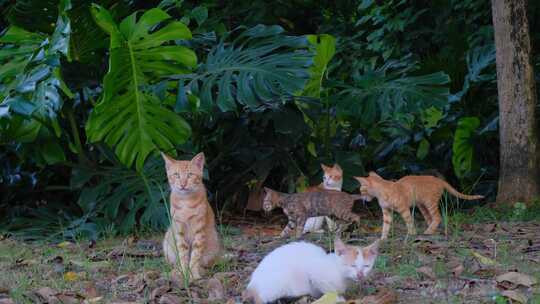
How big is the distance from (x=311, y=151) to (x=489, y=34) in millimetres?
2240

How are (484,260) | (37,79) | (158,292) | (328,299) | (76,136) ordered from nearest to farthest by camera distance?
1. (328,299)
2. (158,292)
3. (484,260)
4. (37,79)
5. (76,136)

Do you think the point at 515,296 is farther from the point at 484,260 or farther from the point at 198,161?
the point at 198,161

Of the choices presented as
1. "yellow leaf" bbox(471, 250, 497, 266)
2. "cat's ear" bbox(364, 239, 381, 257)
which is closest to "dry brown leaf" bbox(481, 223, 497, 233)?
"yellow leaf" bbox(471, 250, 497, 266)

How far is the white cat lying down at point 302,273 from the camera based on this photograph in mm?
3496

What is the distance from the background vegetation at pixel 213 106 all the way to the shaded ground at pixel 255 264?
828 millimetres

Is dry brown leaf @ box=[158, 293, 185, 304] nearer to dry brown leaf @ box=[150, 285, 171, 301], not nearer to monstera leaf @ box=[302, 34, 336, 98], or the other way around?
dry brown leaf @ box=[150, 285, 171, 301]

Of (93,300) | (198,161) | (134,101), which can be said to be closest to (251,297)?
(93,300)

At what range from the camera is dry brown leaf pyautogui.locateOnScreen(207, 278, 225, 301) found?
3795 millimetres

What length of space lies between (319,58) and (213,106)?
1.10 metres

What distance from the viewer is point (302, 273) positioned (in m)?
3.55

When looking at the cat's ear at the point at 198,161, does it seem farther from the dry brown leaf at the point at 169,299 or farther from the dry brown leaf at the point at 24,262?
the dry brown leaf at the point at 24,262

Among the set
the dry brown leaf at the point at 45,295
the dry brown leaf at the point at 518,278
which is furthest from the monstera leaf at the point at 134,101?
the dry brown leaf at the point at 518,278

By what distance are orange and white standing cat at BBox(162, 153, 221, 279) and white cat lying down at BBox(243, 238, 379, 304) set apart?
948 millimetres

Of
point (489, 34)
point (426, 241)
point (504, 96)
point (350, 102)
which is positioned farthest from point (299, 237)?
point (489, 34)
